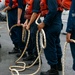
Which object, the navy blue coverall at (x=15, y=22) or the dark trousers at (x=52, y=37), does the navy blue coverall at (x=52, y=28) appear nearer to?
the dark trousers at (x=52, y=37)

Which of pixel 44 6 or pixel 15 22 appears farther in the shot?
pixel 15 22

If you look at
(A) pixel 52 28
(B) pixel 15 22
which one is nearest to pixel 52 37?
(A) pixel 52 28

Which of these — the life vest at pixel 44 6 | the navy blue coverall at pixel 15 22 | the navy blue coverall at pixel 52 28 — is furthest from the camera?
the navy blue coverall at pixel 15 22

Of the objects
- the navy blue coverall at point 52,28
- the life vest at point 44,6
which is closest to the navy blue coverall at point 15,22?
the navy blue coverall at point 52,28

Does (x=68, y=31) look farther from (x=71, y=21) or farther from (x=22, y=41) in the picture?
(x=22, y=41)

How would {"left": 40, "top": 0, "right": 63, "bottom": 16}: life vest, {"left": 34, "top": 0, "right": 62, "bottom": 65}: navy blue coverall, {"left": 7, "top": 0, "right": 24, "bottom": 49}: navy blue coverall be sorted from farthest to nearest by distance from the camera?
{"left": 7, "top": 0, "right": 24, "bottom": 49}: navy blue coverall, {"left": 40, "top": 0, "right": 63, "bottom": 16}: life vest, {"left": 34, "top": 0, "right": 62, "bottom": 65}: navy blue coverall

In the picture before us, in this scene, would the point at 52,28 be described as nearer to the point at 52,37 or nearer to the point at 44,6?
the point at 52,37

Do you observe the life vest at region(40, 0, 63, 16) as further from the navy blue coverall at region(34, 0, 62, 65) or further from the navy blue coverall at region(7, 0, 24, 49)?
the navy blue coverall at region(7, 0, 24, 49)

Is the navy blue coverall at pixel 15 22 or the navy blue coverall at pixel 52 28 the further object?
the navy blue coverall at pixel 15 22

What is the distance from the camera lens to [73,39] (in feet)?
10.7

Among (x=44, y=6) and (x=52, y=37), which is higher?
(x=44, y=6)

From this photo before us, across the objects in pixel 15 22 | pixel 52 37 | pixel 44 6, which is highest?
pixel 44 6

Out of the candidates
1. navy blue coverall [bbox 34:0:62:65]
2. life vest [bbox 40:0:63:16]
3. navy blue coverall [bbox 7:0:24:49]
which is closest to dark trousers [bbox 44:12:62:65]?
navy blue coverall [bbox 34:0:62:65]

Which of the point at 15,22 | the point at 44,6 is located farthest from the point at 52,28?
the point at 15,22
